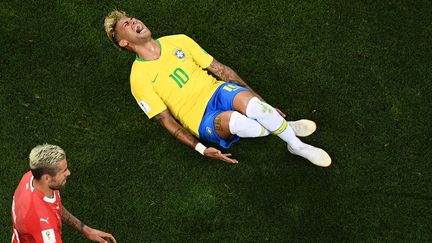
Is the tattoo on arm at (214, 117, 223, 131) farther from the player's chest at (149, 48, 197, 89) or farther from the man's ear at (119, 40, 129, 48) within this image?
the man's ear at (119, 40, 129, 48)

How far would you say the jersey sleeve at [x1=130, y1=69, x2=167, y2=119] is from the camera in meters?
5.96

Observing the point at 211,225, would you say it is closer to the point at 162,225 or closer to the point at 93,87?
the point at 162,225

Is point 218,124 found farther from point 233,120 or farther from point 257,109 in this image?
point 257,109

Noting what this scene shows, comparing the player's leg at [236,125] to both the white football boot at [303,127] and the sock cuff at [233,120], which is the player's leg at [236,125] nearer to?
the sock cuff at [233,120]

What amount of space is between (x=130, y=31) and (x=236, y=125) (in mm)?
1477

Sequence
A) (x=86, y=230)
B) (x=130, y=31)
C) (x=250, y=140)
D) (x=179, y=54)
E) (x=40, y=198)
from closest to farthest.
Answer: (x=40, y=198) < (x=86, y=230) < (x=130, y=31) < (x=179, y=54) < (x=250, y=140)

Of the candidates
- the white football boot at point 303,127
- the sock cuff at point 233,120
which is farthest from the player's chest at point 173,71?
the white football boot at point 303,127

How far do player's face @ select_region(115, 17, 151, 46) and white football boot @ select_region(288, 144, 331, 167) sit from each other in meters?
1.94

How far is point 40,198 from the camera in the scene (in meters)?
4.89

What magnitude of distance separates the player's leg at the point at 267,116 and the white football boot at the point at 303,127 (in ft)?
0.74

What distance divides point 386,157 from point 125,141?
292cm

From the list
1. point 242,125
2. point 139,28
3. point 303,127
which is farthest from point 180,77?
point 303,127

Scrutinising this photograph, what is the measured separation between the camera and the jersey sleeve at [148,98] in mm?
5965

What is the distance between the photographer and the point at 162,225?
6.45 m
